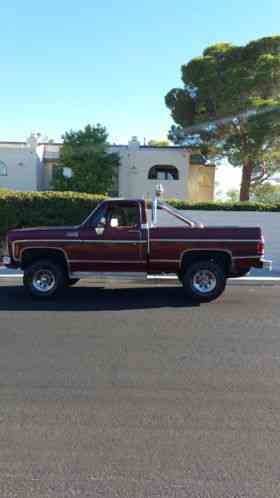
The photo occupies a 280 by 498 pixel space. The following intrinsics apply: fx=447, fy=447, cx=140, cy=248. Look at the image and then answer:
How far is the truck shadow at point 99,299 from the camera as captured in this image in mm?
8047

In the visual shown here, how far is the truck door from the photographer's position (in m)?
8.67

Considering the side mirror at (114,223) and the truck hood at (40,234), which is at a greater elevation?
the side mirror at (114,223)

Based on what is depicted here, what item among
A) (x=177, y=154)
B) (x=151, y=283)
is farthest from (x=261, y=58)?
(x=151, y=283)

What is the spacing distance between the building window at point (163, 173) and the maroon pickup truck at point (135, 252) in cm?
2456

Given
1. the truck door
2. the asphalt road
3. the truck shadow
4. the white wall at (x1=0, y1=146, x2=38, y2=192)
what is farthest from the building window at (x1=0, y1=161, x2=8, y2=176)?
the asphalt road

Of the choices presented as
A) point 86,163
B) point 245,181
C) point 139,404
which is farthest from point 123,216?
point 245,181

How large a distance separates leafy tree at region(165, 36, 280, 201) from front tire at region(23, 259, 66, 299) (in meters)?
22.6

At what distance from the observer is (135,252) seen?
870 cm

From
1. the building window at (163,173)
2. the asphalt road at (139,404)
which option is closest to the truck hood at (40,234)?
the asphalt road at (139,404)

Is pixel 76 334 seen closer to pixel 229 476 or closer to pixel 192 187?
pixel 229 476

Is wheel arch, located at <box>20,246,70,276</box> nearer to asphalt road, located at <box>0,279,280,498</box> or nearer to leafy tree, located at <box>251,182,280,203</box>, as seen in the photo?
asphalt road, located at <box>0,279,280,498</box>

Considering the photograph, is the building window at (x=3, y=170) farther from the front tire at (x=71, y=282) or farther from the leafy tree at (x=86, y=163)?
the front tire at (x=71, y=282)

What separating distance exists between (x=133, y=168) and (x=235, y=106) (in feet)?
26.9

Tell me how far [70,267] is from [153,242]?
67.0 inches
